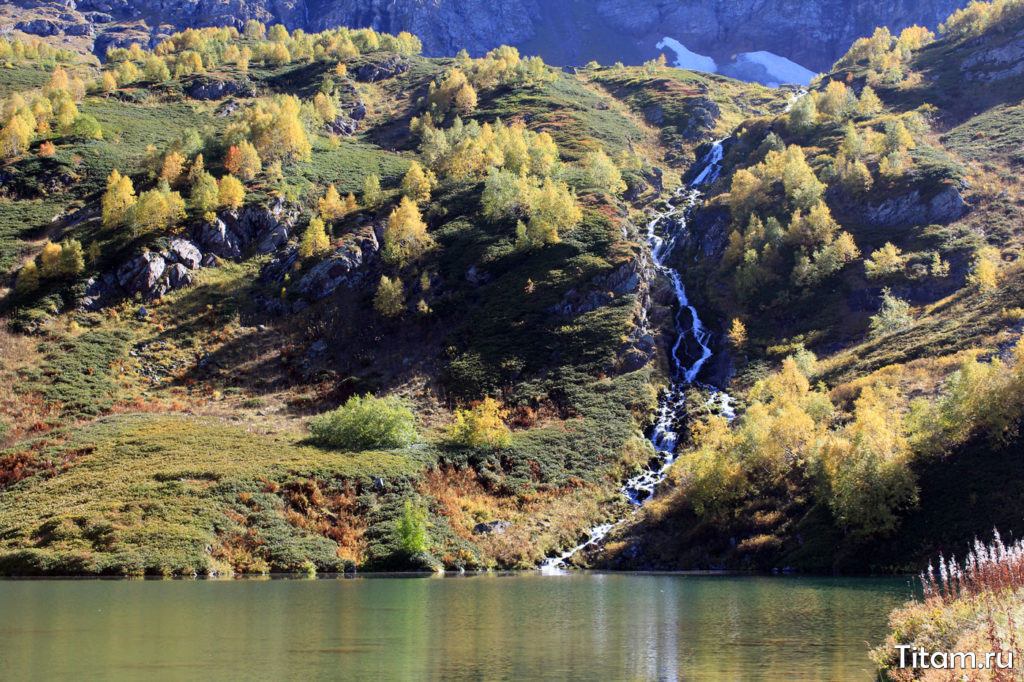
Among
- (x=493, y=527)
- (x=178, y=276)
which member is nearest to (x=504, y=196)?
(x=178, y=276)

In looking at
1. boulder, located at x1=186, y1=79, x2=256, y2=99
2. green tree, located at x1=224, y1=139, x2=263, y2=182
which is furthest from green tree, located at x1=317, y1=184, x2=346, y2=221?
boulder, located at x1=186, y1=79, x2=256, y2=99

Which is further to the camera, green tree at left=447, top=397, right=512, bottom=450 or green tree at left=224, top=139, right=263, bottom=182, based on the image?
green tree at left=224, top=139, right=263, bottom=182

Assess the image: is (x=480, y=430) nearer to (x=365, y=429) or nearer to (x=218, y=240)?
(x=365, y=429)

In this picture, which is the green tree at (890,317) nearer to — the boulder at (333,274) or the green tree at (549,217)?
the green tree at (549,217)

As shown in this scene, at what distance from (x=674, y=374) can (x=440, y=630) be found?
63.8 metres

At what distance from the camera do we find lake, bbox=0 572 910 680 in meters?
20.2

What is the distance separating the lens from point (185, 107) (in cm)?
15488

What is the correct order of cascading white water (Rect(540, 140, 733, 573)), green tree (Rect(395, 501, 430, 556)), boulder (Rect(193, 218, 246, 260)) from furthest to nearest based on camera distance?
boulder (Rect(193, 218, 246, 260)) < cascading white water (Rect(540, 140, 733, 573)) < green tree (Rect(395, 501, 430, 556))

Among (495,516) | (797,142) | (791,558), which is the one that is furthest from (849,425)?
(797,142)

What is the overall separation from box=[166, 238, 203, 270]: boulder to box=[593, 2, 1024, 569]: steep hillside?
73.0 m

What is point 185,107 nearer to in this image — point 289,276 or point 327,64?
point 327,64

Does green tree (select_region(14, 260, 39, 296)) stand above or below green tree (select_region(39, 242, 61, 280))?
below

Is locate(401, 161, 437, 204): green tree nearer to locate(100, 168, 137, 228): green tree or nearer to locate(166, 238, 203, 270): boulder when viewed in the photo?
locate(166, 238, 203, 270): boulder

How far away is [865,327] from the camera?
83.5m
